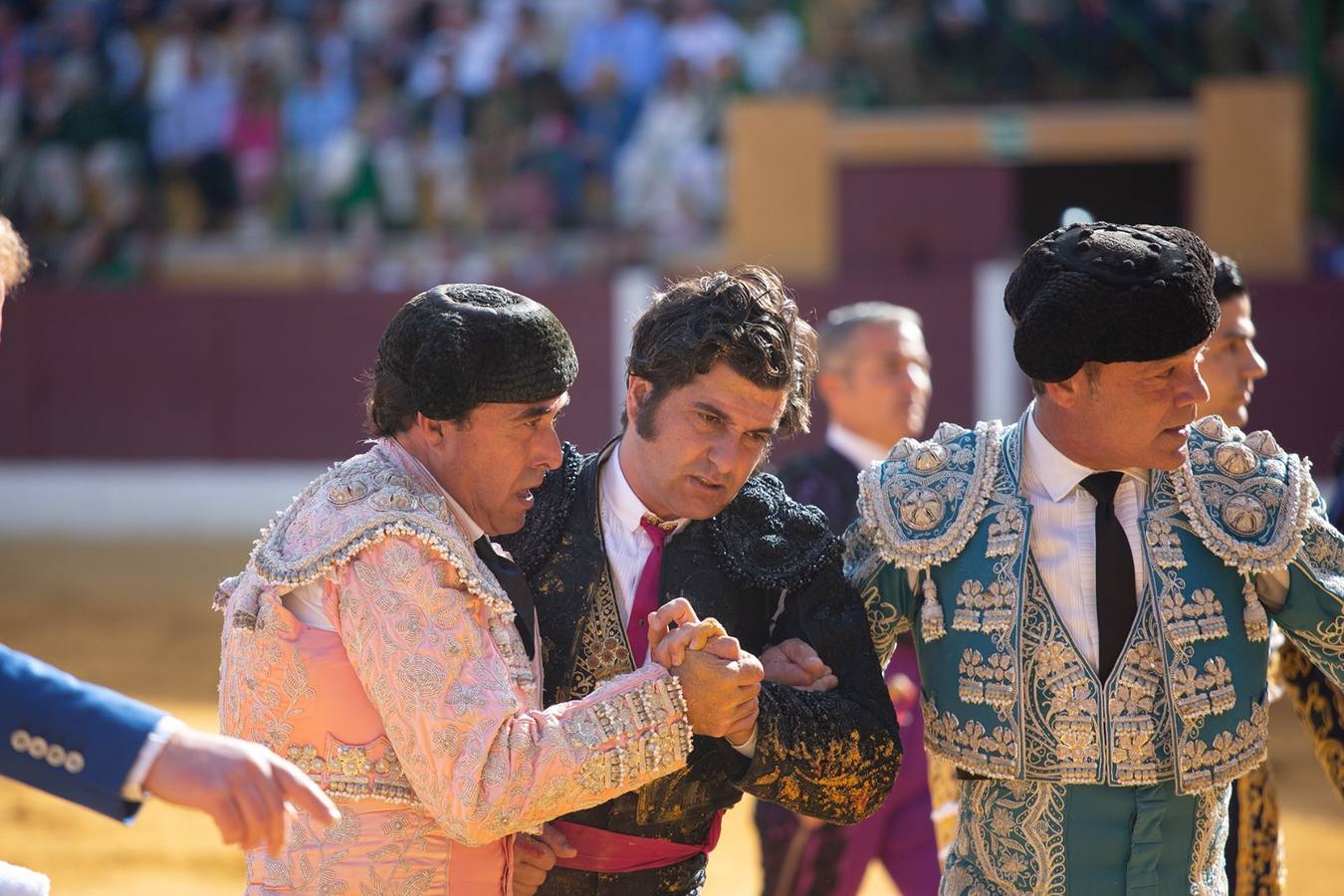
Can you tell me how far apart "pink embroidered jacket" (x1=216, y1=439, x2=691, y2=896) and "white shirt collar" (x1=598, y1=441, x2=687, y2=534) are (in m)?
0.38

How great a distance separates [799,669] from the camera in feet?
7.16

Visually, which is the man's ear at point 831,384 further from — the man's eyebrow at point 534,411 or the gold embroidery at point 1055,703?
the man's eyebrow at point 534,411

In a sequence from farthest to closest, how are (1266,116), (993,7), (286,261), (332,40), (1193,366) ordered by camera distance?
(332,40) < (286,261) < (993,7) < (1266,116) < (1193,366)

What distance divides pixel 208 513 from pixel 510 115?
3.52 meters

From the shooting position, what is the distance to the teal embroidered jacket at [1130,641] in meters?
2.22

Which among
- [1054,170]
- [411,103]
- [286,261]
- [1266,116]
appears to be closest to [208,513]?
[286,261]

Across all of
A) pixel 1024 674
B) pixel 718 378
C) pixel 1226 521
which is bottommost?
pixel 1024 674

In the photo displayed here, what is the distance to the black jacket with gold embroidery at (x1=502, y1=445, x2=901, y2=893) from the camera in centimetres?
218

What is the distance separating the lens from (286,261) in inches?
462

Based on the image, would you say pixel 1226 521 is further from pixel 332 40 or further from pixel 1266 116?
pixel 332 40

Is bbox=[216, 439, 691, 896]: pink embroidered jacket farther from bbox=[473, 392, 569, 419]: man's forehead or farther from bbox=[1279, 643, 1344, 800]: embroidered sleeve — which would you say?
bbox=[1279, 643, 1344, 800]: embroidered sleeve

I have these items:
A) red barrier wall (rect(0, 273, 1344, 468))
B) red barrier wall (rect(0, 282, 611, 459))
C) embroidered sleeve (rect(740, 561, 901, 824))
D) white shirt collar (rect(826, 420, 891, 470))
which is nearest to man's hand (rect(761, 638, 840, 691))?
embroidered sleeve (rect(740, 561, 901, 824))

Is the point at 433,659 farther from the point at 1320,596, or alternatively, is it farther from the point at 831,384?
the point at 831,384

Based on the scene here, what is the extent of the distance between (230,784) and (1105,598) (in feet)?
4.19
